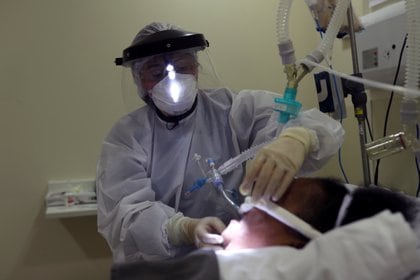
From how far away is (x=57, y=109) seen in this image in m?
1.78

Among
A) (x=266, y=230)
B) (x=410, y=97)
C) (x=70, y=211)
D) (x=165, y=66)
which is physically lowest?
(x=70, y=211)

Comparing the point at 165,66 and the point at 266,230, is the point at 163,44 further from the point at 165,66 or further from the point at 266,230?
the point at 266,230

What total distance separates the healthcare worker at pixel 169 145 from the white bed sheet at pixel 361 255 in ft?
1.64

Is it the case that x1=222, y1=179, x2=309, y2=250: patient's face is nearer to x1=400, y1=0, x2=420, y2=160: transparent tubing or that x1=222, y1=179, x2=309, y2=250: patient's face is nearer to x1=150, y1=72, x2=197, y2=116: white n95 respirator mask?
x1=400, y1=0, x2=420, y2=160: transparent tubing

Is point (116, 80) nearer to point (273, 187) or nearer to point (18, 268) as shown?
point (18, 268)

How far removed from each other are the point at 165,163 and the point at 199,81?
0.33 meters

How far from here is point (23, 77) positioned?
175cm

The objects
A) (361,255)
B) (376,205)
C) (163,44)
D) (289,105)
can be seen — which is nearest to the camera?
(361,255)

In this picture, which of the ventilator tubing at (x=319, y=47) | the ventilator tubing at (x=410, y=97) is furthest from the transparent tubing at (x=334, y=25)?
the ventilator tubing at (x=410, y=97)

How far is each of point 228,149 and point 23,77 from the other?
1.07 metres

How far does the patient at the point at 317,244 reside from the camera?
443 mm

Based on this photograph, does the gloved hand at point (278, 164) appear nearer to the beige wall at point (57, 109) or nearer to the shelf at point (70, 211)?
the beige wall at point (57, 109)

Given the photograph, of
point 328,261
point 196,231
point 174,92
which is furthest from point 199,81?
point 328,261

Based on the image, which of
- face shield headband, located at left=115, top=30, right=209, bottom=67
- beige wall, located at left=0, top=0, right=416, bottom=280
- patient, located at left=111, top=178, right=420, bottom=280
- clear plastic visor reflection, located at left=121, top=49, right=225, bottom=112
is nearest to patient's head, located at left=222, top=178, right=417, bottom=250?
patient, located at left=111, top=178, right=420, bottom=280
